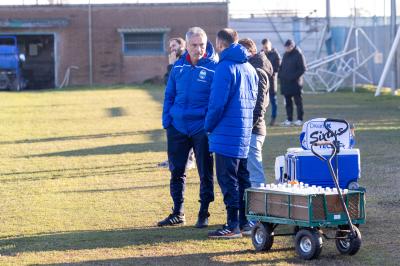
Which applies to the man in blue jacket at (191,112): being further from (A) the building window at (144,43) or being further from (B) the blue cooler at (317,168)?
(A) the building window at (144,43)

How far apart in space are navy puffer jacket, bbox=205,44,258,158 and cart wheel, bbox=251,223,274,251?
77 centimetres

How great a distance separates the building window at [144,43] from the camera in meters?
54.2

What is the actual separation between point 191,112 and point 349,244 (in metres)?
2.30

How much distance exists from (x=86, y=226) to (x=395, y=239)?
3.24 metres

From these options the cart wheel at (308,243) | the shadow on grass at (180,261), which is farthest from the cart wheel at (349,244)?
the shadow on grass at (180,261)

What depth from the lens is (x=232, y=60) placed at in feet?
29.0

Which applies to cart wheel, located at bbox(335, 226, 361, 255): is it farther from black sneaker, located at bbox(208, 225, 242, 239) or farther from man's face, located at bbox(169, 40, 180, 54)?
man's face, located at bbox(169, 40, 180, 54)

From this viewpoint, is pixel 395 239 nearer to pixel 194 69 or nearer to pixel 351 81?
pixel 194 69

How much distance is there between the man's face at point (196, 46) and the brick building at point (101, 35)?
43.2 meters

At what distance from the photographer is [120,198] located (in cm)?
1189

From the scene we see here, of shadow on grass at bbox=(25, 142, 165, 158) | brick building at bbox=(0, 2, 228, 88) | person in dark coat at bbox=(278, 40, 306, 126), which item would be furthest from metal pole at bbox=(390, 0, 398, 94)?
brick building at bbox=(0, 2, 228, 88)

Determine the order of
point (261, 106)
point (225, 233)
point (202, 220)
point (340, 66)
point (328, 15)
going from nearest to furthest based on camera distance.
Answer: point (225, 233) < point (202, 220) < point (261, 106) < point (340, 66) < point (328, 15)

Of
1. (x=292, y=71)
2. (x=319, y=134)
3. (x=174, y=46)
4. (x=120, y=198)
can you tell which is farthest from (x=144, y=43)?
(x=319, y=134)

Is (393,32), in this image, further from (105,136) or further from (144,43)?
(144,43)
